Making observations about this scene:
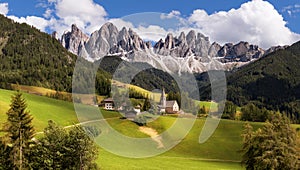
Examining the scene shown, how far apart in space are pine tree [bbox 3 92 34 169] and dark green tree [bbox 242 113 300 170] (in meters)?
31.4

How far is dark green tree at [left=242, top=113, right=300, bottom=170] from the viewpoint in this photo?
1945 inches

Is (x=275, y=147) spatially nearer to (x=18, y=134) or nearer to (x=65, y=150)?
(x=65, y=150)

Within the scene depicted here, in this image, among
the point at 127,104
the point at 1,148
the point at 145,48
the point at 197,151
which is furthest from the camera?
the point at 197,151

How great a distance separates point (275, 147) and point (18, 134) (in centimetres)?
3424

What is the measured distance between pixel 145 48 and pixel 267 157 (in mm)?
26599

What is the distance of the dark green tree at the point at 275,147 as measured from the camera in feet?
162

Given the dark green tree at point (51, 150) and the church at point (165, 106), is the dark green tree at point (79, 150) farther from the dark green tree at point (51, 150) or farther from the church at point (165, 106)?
the church at point (165, 106)

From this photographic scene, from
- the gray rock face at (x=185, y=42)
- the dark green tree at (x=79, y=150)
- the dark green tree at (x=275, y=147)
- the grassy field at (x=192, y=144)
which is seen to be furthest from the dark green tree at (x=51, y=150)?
the dark green tree at (x=275, y=147)

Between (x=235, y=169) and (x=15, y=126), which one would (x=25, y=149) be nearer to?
(x=15, y=126)

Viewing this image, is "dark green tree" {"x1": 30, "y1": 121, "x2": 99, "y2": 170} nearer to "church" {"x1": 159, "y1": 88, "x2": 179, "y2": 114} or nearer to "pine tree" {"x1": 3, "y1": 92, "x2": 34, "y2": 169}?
"pine tree" {"x1": 3, "y1": 92, "x2": 34, "y2": 169}

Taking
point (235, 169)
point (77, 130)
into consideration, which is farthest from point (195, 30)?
point (235, 169)

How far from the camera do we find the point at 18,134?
1651 inches

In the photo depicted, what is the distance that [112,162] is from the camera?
59344 millimetres

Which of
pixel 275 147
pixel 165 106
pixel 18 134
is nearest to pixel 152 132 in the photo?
pixel 165 106
